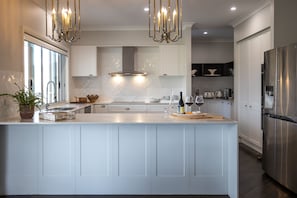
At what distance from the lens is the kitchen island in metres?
3.50

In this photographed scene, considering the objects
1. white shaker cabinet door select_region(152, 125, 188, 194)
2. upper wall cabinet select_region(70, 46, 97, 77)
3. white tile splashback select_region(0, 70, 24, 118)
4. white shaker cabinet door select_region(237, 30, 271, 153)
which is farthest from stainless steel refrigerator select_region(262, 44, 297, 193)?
upper wall cabinet select_region(70, 46, 97, 77)

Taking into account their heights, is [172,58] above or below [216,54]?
below

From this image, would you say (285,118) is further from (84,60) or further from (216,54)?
(216,54)

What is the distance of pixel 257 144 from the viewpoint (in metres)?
5.78

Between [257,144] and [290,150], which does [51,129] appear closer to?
[290,150]

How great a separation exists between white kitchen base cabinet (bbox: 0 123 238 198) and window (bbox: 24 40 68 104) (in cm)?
83

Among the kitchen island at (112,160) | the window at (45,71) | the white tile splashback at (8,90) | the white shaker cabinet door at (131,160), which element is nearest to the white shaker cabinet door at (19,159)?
the kitchen island at (112,160)

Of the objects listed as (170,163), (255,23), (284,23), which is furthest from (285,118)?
(255,23)

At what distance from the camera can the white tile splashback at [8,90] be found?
12.2ft

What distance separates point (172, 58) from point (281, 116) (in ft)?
12.1

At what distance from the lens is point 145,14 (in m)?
5.96

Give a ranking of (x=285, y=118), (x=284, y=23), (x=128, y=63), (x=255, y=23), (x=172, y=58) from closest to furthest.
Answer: (x=285, y=118)
(x=284, y=23)
(x=255, y=23)
(x=172, y=58)
(x=128, y=63)

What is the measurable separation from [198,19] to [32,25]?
343 centimetres

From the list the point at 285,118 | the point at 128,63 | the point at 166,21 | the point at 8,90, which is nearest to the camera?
the point at 166,21
